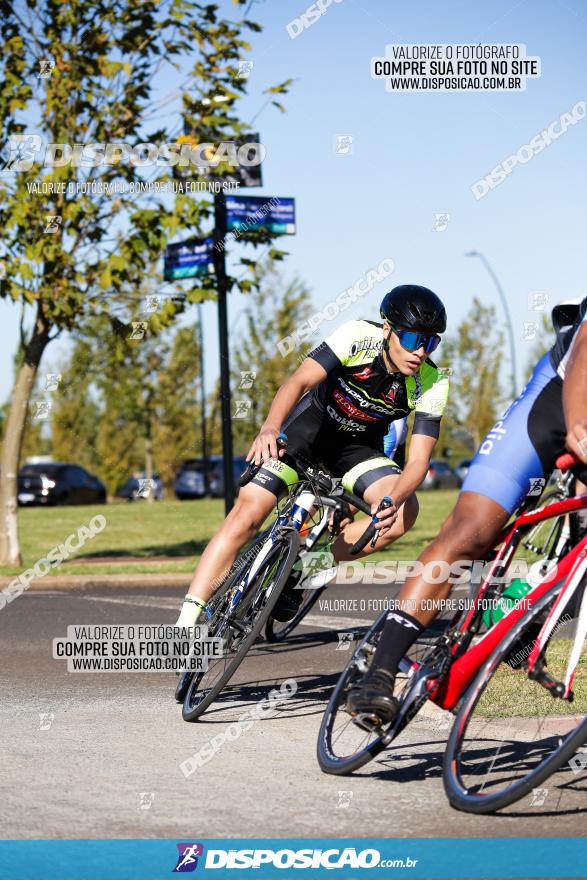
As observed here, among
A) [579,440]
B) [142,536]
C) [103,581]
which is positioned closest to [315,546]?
[579,440]

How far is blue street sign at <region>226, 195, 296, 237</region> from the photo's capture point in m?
13.5

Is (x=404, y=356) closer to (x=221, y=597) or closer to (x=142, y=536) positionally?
(x=221, y=597)

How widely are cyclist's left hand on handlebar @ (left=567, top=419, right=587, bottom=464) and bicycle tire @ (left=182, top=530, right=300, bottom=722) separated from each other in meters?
2.04

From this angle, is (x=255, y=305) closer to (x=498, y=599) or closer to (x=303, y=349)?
(x=303, y=349)

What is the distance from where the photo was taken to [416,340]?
5172 millimetres

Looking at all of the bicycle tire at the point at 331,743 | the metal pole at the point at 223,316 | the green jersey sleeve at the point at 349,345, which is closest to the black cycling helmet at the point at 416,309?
the green jersey sleeve at the point at 349,345

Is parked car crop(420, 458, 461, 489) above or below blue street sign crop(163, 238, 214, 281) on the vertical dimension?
below

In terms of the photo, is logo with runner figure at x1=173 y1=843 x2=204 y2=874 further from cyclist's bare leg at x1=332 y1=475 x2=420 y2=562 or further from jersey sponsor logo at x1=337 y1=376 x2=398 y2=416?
jersey sponsor logo at x1=337 y1=376 x2=398 y2=416

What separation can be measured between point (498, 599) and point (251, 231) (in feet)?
32.3

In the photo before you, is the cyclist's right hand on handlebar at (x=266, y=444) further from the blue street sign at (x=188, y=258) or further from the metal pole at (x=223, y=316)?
the blue street sign at (x=188, y=258)

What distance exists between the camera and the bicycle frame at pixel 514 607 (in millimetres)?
3770

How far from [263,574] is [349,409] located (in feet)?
3.33

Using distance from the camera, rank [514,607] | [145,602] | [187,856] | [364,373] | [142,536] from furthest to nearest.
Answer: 1. [142,536]
2. [145,602]
3. [364,373]
4. [514,607]
5. [187,856]

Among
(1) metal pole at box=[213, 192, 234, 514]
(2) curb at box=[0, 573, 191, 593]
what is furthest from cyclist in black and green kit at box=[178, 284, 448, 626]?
(1) metal pole at box=[213, 192, 234, 514]
